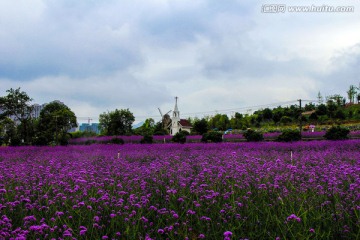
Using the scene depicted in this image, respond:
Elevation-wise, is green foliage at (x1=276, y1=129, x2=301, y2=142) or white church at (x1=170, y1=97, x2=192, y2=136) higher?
white church at (x1=170, y1=97, x2=192, y2=136)

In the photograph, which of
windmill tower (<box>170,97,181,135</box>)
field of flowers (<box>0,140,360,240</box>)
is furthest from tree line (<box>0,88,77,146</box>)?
field of flowers (<box>0,140,360,240</box>)

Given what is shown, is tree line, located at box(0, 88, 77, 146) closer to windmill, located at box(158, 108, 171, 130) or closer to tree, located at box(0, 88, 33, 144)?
tree, located at box(0, 88, 33, 144)

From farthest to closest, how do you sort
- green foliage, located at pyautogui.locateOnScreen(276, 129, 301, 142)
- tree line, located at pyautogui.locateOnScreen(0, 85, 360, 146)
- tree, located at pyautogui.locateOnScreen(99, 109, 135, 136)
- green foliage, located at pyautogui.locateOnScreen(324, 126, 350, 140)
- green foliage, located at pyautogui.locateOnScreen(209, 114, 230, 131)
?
1. green foliage, located at pyautogui.locateOnScreen(209, 114, 230, 131)
2. tree, located at pyautogui.locateOnScreen(99, 109, 135, 136)
3. tree line, located at pyautogui.locateOnScreen(0, 85, 360, 146)
4. green foliage, located at pyautogui.locateOnScreen(276, 129, 301, 142)
5. green foliage, located at pyautogui.locateOnScreen(324, 126, 350, 140)

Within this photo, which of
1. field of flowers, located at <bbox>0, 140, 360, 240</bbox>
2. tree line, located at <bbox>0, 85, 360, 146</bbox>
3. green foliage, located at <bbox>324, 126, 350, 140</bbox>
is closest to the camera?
field of flowers, located at <bbox>0, 140, 360, 240</bbox>

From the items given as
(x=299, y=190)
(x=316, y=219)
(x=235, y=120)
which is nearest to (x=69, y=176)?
(x=299, y=190)

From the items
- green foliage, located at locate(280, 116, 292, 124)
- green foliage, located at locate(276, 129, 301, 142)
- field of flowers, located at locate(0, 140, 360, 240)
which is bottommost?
field of flowers, located at locate(0, 140, 360, 240)

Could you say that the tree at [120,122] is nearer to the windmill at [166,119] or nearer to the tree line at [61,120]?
the tree line at [61,120]

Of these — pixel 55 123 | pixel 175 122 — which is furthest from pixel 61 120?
pixel 175 122

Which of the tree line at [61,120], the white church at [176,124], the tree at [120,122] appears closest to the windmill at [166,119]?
the white church at [176,124]

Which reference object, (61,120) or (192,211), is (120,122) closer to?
(61,120)

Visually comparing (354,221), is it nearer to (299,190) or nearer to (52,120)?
(299,190)

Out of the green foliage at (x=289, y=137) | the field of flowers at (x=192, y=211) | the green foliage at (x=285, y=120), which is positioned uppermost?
the green foliage at (x=285, y=120)

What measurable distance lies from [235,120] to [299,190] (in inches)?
2098

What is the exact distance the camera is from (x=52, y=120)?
40.6 m
